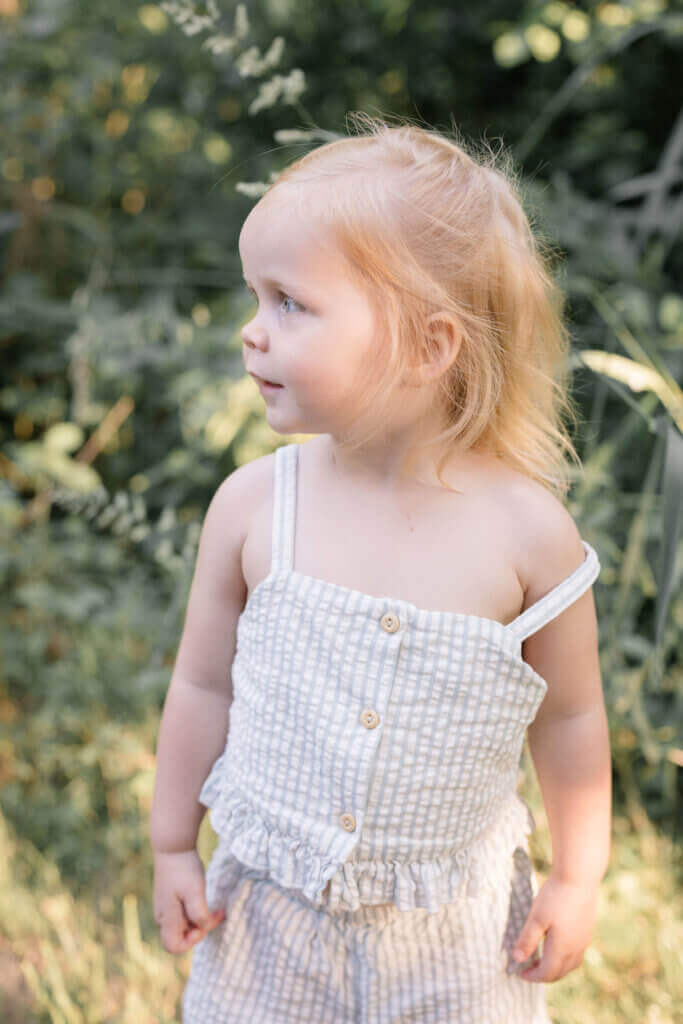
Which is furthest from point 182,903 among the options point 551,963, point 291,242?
point 291,242

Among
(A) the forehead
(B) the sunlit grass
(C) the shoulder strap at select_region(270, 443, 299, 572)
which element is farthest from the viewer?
(B) the sunlit grass

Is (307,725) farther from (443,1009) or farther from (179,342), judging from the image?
(179,342)

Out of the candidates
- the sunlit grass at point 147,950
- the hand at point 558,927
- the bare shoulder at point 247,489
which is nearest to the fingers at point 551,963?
the hand at point 558,927

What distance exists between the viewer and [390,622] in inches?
39.0

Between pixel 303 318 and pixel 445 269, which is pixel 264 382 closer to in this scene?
pixel 303 318

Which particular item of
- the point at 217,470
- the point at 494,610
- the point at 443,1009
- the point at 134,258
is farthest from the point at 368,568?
the point at 134,258

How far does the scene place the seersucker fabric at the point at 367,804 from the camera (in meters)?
1.00

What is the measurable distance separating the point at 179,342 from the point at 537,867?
143 cm

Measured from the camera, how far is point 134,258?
3.24 metres

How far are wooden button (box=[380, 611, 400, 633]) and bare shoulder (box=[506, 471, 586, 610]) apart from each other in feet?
0.47

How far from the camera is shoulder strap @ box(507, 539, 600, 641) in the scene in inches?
40.3

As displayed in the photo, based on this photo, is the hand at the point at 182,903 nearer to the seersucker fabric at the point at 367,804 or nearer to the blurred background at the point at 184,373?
the seersucker fabric at the point at 367,804

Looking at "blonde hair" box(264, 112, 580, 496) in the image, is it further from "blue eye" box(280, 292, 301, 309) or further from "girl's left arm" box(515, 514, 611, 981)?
"girl's left arm" box(515, 514, 611, 981)

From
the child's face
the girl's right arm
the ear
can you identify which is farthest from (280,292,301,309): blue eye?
the girl's right arm
